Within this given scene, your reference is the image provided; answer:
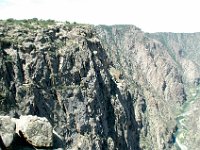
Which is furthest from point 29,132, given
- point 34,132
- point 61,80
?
point 61,80

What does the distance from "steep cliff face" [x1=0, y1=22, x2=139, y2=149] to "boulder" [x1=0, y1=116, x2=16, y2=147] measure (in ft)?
301

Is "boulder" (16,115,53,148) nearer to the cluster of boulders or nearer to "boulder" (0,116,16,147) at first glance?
the cluster of boulders

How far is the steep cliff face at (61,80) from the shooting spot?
143375 millimetres

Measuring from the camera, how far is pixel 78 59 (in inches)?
6791

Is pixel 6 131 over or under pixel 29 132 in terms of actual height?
over

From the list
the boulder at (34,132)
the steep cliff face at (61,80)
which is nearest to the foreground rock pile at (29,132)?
the boulder at (34,132)

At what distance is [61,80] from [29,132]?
412ft

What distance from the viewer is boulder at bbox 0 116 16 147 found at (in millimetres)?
37631

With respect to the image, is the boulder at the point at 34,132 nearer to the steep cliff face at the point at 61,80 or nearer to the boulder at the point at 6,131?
the boulder at the point at 6,131

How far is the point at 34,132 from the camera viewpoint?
39875 millimetres

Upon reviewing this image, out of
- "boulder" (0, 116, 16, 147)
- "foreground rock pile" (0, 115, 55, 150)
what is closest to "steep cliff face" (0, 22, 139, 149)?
"foreground rock pile" (0, 115, 55, 150)

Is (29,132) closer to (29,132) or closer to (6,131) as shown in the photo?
(29,132)

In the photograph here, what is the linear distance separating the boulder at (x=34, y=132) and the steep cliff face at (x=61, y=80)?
90.2 metres

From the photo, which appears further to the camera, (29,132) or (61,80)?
(61,80)
